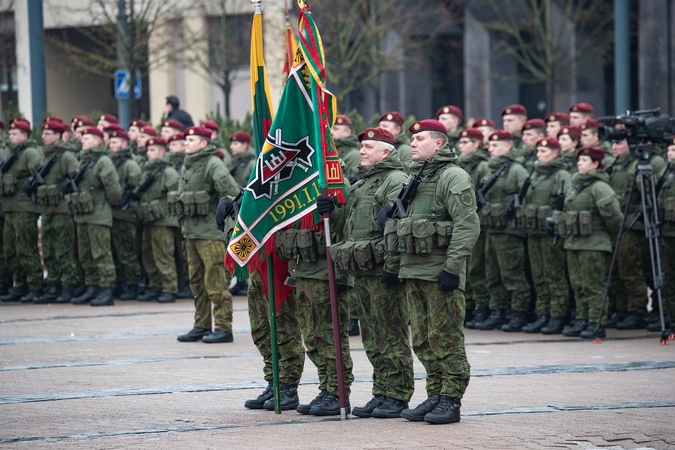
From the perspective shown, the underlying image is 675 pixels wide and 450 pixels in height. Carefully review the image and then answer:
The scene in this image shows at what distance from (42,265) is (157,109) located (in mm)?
18544

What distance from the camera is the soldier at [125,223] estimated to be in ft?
54.0

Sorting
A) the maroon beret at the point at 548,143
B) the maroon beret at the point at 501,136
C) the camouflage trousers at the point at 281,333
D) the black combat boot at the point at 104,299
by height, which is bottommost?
the black combat boot at the point at 104,299

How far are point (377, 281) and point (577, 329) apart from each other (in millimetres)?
4951

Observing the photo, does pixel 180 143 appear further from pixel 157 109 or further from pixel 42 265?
pixel 157 109

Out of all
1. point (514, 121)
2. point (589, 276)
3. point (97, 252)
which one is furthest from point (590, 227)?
point (97, 252)

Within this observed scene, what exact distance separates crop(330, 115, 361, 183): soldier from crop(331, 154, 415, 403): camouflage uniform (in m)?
4.70

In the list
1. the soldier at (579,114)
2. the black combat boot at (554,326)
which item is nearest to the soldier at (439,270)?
the black combat boot at (554,326)

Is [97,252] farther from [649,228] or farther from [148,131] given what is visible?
[649,228]

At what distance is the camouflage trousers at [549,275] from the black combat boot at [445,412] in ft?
17.1

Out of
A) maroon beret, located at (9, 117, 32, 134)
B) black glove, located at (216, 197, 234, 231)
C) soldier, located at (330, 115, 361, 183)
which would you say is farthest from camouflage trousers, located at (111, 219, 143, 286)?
black glove, located at (216, 197, 234, 231)

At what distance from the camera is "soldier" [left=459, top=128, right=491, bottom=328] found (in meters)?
14.0

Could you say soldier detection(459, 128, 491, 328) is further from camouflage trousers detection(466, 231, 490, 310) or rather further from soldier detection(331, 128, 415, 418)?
soldier detection(331, 128, 415, 418)

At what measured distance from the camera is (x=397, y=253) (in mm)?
8555

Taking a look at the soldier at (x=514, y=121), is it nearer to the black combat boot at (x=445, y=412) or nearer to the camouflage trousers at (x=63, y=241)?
the camouflage trousers at (x=63, y=241)
